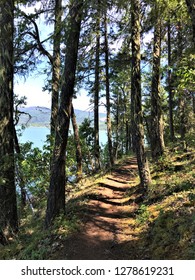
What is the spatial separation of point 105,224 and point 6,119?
4215 millimetres

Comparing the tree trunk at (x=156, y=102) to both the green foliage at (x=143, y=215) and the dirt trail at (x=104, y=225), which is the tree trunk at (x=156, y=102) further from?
the green foliage at (x=143, y=215)

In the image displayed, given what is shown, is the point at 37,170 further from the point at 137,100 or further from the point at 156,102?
the point at 156,102

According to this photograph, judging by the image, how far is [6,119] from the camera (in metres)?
7.78

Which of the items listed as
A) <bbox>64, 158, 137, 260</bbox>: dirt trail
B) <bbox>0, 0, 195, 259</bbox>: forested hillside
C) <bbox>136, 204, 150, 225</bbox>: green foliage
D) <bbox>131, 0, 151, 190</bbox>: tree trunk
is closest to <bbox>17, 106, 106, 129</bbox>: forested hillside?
<bbox>0, 0, 195, 259</bbox>: forested hillside

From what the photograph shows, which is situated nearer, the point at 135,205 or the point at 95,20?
the point at 95,20

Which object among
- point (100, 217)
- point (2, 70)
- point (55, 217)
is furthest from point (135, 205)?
point (2, 70)

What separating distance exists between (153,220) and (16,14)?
22.9 feet

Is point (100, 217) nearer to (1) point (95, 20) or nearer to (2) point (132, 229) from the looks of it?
(2) point (132, 229)

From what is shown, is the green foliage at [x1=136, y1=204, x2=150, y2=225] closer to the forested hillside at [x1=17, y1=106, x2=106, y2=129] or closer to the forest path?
the forest path

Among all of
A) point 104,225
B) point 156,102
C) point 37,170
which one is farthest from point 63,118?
point 156,102

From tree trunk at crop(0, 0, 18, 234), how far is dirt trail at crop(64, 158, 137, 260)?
2368mm
